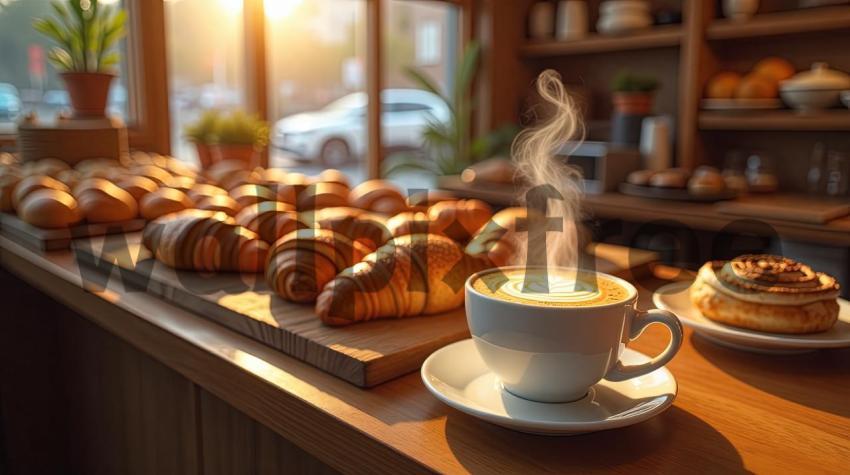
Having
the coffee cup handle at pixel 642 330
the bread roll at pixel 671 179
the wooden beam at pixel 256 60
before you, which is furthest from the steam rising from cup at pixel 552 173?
the wooden beam at pixel 256 60

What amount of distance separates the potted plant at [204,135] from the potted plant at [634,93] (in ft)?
6.54

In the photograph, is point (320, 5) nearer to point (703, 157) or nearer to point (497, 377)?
point (703, 157)

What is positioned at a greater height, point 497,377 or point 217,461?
point 497,377

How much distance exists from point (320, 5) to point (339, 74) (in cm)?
37

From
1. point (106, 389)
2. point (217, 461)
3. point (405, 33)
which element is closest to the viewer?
point (217, 461)

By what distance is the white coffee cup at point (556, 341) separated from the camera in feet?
1.83

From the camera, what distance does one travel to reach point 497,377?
2.15 ft

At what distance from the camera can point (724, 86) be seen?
2963mm

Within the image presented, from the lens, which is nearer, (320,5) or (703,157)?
(703,157)

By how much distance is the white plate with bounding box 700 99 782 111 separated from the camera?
2.80 metres

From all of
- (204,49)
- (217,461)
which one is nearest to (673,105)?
(204,49)

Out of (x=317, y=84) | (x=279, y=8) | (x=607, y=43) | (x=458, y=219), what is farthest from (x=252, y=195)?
(x=607, y=43)

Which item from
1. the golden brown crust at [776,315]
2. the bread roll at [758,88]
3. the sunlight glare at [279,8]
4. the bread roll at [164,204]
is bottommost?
the golden brown crust at [776,315]

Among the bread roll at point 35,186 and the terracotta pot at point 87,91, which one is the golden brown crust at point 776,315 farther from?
the terracotta pot at point 87,91
